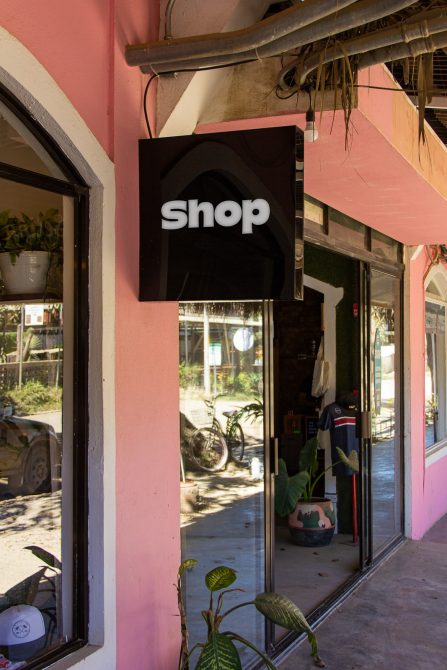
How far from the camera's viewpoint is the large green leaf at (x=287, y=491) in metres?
6.70

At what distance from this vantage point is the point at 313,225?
534 centimetres

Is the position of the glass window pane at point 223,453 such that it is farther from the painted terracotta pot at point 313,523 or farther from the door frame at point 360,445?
the painted terracotta pot at point 313,523

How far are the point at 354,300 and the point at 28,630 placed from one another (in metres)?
5.60

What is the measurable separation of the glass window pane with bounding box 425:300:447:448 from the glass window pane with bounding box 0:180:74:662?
21.2 feet

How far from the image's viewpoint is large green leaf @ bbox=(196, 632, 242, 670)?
303 centimetres

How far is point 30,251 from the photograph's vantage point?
3.04m

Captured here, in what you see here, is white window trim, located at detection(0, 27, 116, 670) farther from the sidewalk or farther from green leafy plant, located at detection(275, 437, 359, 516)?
green leafy plant, located at detection(275, 437, 359, 516)

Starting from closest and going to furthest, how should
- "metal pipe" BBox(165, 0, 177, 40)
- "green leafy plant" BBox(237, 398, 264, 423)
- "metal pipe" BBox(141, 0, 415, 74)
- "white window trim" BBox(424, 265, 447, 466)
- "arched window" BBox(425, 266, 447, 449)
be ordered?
"metal pipe" BBox(141, 0, 415, 74)
"metal pipe" BBox(165, 0, 177, 40)
"green leafy plant" BBox(237, 398, 264, 423)
"white window trim" BBox(424, 265, 447, 466)
"arched window" BBox(425, 266, 447, 449)

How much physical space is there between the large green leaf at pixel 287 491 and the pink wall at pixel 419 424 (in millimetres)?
1616

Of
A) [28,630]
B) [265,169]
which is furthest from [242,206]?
[28,630]

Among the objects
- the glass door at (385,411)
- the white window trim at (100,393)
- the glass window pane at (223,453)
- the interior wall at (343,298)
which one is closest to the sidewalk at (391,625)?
the glass door at (385,411)

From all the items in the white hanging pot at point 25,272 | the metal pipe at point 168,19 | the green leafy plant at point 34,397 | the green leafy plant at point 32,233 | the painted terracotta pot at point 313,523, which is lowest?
the painted terracotta pot at point 313,523

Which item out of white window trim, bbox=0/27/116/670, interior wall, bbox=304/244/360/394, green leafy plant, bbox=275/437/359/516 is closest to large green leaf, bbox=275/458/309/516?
green leafy plant, bbox=275/437/359/516

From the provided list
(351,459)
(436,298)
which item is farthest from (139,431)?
(436,298)
